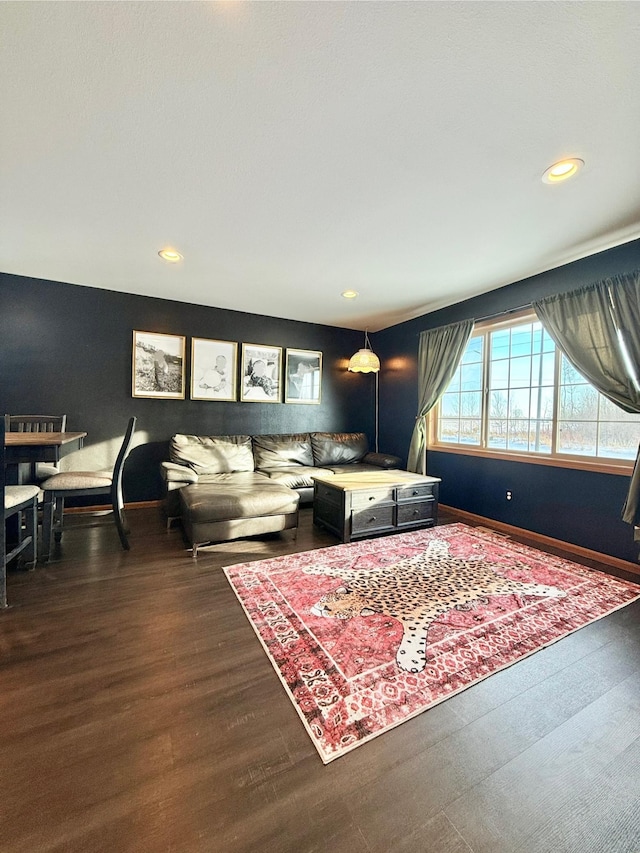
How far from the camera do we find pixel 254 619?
1.87m

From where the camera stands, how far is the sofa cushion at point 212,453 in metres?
3.93

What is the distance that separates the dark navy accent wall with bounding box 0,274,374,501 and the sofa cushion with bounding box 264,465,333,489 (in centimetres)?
92

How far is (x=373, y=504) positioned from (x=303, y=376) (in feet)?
8.50

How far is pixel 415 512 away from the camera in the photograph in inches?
134

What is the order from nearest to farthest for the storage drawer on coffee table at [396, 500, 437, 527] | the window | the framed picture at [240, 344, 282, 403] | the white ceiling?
the white ceiling < the window < the storage drawer on coffee table at [396, 500, 437, 527] < the framed picture at [240, 344, 282, 403]

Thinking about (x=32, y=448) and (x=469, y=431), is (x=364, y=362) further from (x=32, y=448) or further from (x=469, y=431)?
(x=32, y=448)

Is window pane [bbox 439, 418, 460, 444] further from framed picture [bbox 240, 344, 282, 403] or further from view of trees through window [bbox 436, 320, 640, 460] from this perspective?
framed picture [bbox 240, 344, 282, 403]

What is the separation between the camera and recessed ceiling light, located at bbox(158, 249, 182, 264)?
2.93m

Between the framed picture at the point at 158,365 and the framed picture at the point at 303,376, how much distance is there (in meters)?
1.49

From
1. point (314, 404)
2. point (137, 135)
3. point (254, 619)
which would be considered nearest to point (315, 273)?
point (137, 135)

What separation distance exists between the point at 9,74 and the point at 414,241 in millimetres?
2442

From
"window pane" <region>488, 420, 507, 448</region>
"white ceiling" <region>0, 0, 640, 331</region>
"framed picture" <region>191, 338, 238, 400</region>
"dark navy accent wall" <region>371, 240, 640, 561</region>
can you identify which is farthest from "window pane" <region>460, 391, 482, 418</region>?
"framed picture" <region>191, 338, 238, 400</region>

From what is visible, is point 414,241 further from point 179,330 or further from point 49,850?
point 49,850

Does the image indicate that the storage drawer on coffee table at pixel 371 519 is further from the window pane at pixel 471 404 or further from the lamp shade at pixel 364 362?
the lamp shade at pixel 364 362
